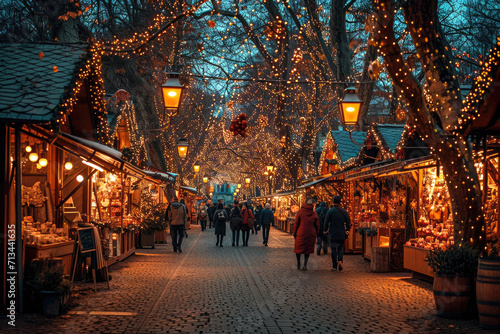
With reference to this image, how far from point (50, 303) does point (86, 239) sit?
2.49 metres

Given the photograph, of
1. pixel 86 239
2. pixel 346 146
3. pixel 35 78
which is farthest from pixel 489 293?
pixel 346 146

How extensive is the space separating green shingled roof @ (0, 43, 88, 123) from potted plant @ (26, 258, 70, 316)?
2.37m

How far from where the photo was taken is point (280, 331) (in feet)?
26.9

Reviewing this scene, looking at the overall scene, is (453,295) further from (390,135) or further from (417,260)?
(390,135)

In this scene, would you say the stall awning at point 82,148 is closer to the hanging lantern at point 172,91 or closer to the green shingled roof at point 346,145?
the hanging lantern at point 172,91

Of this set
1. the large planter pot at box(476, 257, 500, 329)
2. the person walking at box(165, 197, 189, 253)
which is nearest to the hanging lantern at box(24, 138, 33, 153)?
the large planter pot at box(476, 257, 500, 329)

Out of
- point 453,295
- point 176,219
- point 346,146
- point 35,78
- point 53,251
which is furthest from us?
point 346,146

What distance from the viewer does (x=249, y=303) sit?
35.0ft

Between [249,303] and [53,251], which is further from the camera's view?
[53,251]

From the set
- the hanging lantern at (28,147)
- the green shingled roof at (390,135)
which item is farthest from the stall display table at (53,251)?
the green shingled roof at (390,135)

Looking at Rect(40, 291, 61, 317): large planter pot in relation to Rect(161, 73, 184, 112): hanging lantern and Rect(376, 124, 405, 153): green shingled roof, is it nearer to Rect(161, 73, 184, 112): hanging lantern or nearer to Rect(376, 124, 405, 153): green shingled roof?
Rect(161, 73, 184, 112): hanging lantern

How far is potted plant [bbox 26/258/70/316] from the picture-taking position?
30.6 feet

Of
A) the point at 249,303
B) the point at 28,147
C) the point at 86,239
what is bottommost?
the point at 249,303

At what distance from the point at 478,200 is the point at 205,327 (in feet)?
16.1
